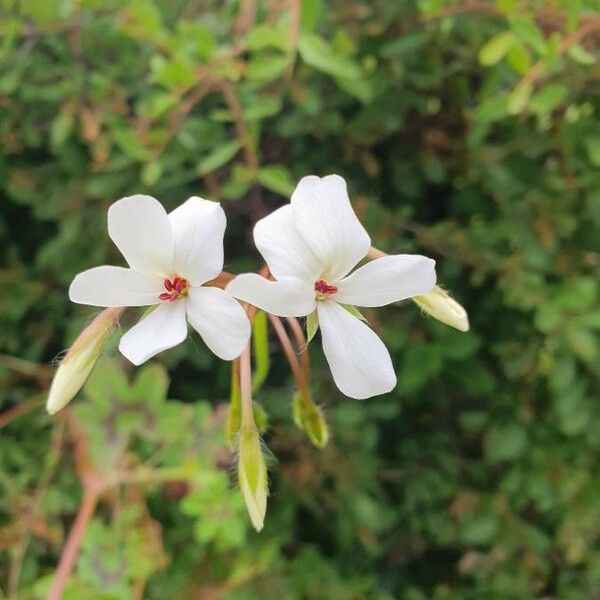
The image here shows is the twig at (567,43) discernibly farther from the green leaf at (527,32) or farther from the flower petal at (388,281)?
the flower petal at (388,281)

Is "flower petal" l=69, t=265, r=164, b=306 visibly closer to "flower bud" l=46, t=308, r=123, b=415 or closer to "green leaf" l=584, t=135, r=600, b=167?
"flower bud" l=46, t=308, r=123, b=415

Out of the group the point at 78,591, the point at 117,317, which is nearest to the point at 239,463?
the point at 117,317

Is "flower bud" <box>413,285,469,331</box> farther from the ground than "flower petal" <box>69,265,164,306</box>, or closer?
closer

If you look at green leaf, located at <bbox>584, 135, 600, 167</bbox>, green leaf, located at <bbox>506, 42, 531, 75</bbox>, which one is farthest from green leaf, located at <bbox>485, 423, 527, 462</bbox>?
green leaf, located at <bbox>506, 42, 531, 75</bbox>

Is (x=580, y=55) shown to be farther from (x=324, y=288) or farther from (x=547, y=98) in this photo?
(x=324, y=288)

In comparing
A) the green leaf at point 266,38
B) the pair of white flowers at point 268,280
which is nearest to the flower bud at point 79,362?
the pair of white flowers at point 268,280

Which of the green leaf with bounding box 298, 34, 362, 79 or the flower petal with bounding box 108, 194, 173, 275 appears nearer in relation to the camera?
the flower petal with bounding box 108, 194, 173, 275
